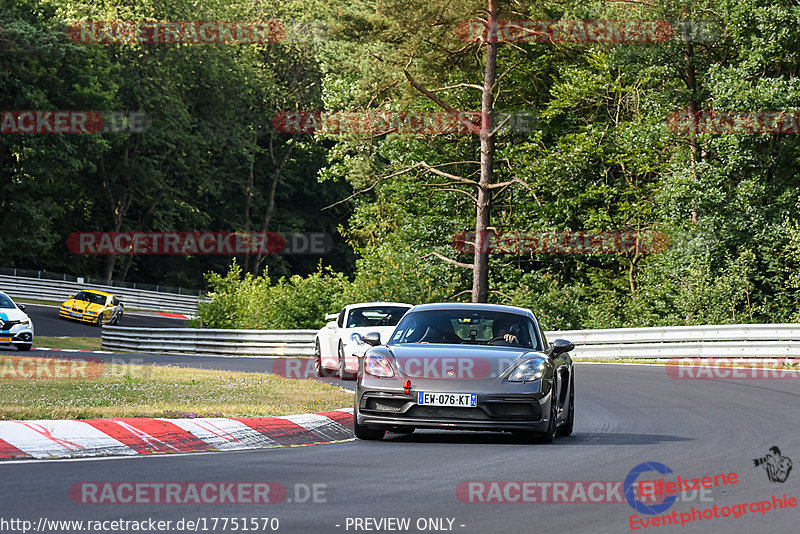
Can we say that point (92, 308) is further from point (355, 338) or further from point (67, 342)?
point (355, 338)

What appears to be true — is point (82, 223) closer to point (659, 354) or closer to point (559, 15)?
point (559, 15)

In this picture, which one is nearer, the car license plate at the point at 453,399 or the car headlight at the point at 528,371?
the car license plate at the point at 453,399

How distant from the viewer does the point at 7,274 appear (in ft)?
224

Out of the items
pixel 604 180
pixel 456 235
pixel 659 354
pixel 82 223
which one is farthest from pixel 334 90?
pixel 82 223

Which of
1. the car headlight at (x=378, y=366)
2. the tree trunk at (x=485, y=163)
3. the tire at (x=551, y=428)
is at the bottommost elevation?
the tire at (x=551, y=428)

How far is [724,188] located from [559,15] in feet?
38.9

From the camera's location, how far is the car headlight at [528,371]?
11500 millimetres

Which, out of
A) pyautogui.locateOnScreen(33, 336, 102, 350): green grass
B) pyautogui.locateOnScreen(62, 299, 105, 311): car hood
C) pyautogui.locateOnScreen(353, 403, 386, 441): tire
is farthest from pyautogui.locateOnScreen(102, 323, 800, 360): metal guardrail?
pyautogui.locateOnScreen(62, 299, 105, 311): car hood

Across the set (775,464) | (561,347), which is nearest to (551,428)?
(561,347)

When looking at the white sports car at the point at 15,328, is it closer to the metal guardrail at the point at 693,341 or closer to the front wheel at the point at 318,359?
the front wheel at the point at 318,359

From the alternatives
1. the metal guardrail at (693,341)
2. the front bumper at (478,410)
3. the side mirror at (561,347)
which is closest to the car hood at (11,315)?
the metal guardrail at (693,341)

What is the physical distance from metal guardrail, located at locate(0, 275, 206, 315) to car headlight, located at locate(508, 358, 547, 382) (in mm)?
59673

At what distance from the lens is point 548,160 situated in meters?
42.9

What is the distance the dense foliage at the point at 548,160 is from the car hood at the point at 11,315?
10775 mm
